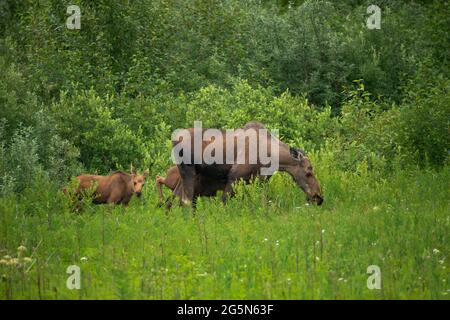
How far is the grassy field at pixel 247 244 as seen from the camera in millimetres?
10281

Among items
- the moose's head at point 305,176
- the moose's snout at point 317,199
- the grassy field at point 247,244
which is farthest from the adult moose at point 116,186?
the moose's snout at point 317,199

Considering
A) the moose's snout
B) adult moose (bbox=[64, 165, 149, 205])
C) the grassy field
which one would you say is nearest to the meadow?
the grassy field

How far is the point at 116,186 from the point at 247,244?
194 inches

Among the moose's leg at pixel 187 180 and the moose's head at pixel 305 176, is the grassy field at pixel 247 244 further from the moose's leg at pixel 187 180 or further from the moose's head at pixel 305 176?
the moose's leg at pixel 187 180

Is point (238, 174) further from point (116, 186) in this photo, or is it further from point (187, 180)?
point (116, 186)

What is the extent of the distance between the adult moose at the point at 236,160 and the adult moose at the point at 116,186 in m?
0.90

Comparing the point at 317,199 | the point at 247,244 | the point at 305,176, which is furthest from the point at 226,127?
the point at 247,244

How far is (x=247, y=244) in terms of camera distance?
12.8 metres

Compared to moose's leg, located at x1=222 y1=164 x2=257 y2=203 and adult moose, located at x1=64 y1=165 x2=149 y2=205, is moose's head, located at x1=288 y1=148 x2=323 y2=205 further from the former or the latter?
adult moose, located at x1=64 y1=165 x2=149 y2=205

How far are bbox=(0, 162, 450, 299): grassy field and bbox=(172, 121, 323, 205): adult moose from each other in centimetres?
A: 43
